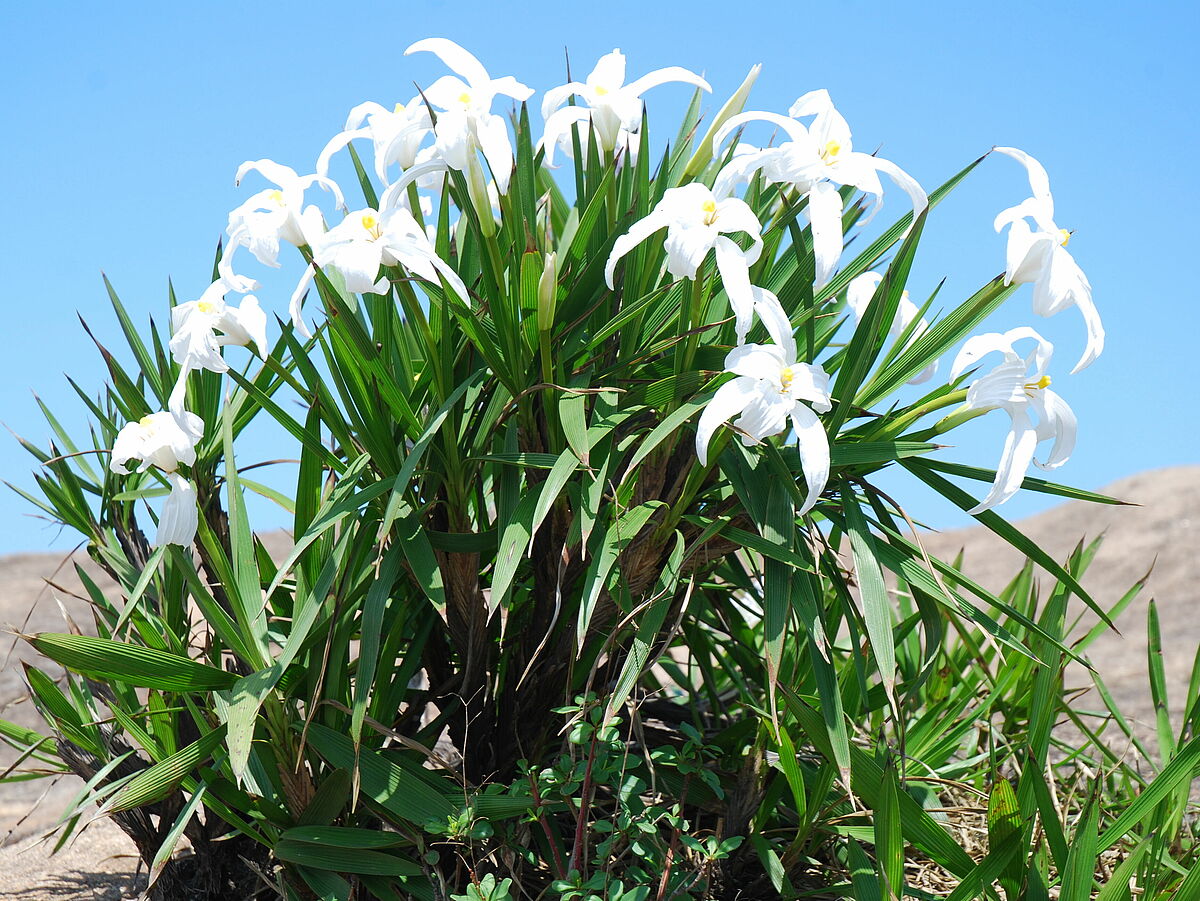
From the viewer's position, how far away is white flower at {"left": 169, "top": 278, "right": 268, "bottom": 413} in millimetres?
1351

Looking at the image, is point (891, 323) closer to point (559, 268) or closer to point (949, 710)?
point (559, 268)

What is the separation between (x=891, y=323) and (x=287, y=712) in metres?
0.99

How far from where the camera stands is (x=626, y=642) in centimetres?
154

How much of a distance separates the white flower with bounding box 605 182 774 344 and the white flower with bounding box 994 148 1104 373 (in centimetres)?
36

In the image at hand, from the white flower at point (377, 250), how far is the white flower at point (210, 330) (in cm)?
18

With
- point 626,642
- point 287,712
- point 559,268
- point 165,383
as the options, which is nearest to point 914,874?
point 626,642

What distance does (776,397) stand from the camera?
1096 millimetres

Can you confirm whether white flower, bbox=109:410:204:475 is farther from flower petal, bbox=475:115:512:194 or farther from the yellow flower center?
the yellow flower center

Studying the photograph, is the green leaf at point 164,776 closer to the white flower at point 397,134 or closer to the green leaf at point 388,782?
the green leaf at point 388,782

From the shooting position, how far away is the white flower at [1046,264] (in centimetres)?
124

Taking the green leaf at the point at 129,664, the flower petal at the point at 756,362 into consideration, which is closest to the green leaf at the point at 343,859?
the green leaf at the point at 129,664

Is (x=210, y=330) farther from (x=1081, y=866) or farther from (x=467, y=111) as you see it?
(x=1081, y=866)

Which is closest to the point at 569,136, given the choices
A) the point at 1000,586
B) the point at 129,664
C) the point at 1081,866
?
the point at 129,664

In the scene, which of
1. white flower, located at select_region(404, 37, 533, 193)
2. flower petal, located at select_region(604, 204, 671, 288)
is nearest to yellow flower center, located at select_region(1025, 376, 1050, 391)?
flower petal, located at select_region(604, 204, 671, 288)
